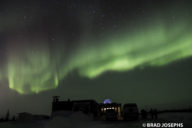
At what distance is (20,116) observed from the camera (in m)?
41.5

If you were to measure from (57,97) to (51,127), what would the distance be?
31.2m

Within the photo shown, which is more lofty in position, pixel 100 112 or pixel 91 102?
pixel 91 102

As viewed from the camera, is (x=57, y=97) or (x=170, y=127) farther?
(x=57, y=97)

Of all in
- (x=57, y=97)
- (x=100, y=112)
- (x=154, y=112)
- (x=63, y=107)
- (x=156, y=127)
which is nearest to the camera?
(x=156, y=127)

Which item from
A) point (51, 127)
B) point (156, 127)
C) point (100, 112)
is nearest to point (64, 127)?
point (51, 127)

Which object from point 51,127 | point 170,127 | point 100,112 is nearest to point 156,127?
point 170,127

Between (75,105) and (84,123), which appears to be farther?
(75,105)

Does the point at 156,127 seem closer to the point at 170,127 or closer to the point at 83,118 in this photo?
the point at 170,127

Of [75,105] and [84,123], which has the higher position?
[75,105]

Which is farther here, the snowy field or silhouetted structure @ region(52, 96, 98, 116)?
silhouetted structure @ region(52, 96, 98, 116)

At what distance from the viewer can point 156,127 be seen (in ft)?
42.8

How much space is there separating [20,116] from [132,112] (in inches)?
1237

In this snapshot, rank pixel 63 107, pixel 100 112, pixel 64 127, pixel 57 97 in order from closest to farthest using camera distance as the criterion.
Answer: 1. pixel 64 127
2. pixel 100 112
3. pixel 63 107
4. pixel 57 97

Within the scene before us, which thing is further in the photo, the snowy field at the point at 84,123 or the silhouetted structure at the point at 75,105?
the silhouetted structure at the point at 75,105
